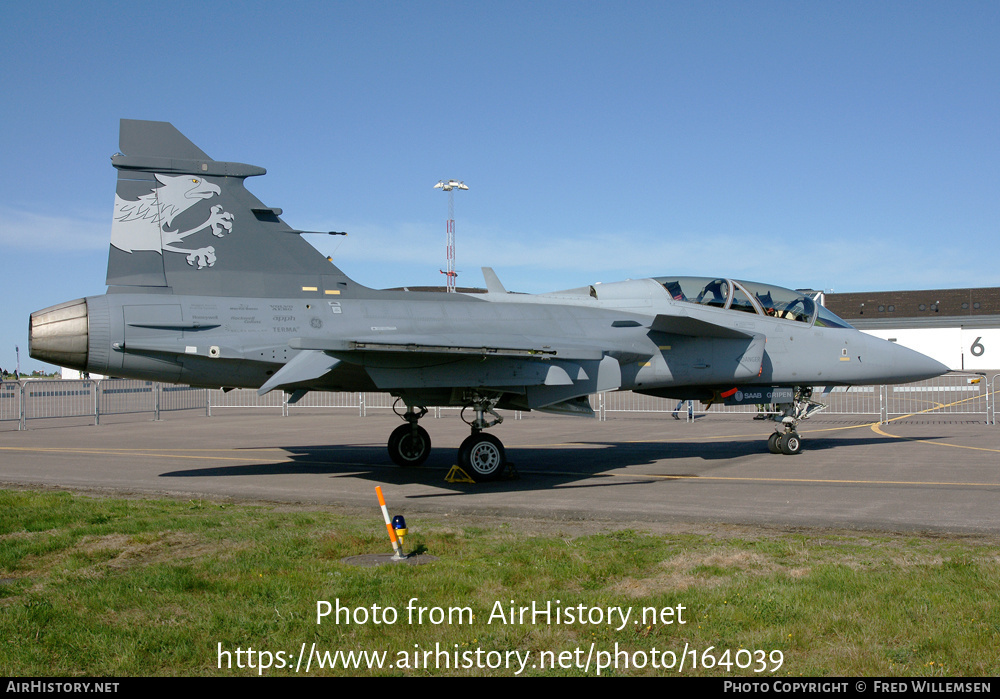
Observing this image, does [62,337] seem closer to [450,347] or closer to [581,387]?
[450,347]

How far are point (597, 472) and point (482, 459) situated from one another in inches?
88.8

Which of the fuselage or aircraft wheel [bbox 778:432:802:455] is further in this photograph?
aircraft wheel [bbox 778:432:802:455]

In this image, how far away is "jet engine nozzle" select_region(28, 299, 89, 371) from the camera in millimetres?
10758

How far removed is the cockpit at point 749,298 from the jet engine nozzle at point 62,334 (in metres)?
9.46

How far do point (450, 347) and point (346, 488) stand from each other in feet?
9.12

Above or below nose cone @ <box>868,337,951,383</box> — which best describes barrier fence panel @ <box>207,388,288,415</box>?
below

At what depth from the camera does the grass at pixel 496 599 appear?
14.4ft

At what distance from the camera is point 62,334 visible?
35.3 feet

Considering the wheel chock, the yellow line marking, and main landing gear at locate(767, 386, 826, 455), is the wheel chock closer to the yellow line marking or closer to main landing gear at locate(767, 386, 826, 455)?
the yellow line marking

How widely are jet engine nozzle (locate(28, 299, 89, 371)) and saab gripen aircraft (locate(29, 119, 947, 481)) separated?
2 centimetres

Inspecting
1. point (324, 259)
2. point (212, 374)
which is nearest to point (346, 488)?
point (212, 374)

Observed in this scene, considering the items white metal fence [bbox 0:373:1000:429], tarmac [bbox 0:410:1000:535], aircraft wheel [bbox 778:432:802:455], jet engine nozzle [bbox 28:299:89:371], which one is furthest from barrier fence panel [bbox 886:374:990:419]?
jet engine nozzle [bbox 28:299:89:371]

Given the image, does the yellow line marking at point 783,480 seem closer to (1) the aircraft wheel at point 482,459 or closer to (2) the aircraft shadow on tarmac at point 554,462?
(2) the aircraft shadow on tarmac at point 554,462

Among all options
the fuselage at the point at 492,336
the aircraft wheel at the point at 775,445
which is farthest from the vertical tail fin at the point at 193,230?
the aircraft wheel at the point at 775,445
